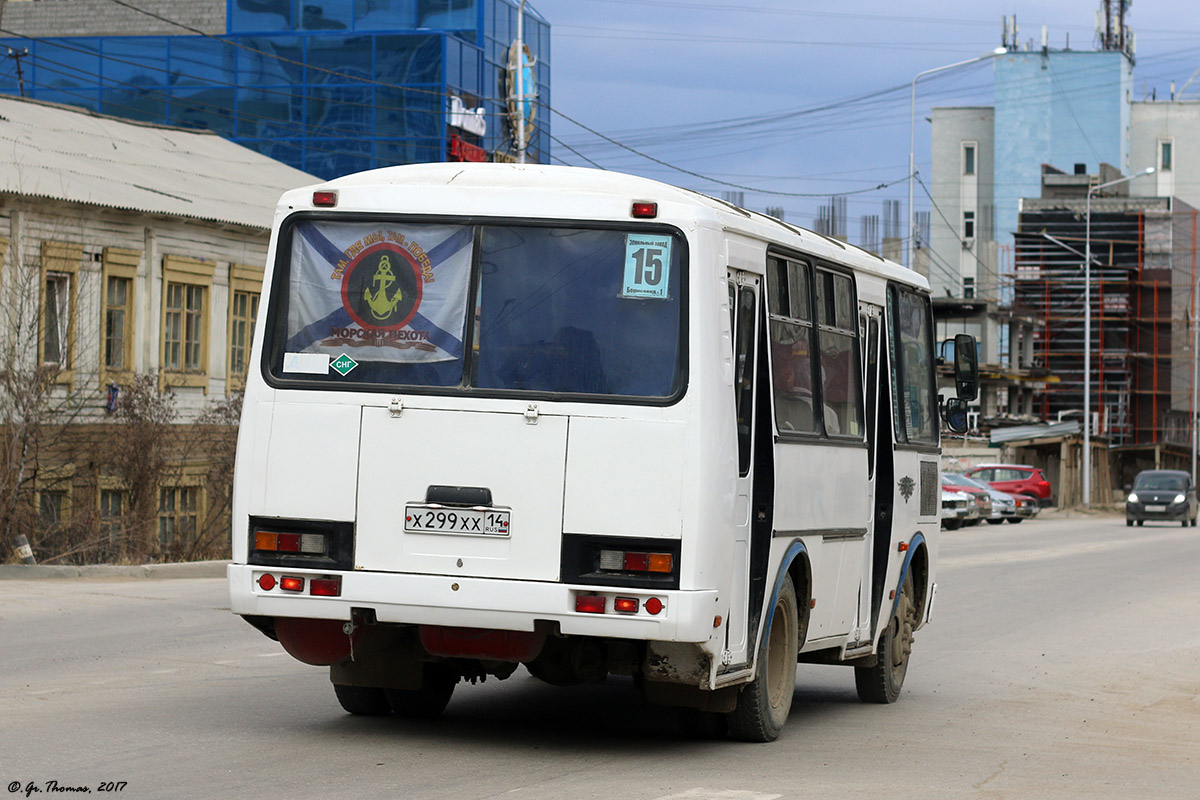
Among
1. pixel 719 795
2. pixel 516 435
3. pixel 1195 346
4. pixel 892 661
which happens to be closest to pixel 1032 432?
pixel 1195 346

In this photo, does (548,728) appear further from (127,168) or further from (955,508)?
(955,508)

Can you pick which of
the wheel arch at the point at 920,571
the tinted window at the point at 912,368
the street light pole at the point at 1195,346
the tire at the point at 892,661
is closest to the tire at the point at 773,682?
the tire at the point at 892,661

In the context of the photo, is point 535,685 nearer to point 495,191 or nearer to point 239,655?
point 239,655

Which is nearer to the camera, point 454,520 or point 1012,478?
point 454,520

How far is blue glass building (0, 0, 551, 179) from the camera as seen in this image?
189 feet

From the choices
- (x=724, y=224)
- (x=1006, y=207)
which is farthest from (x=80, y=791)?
(x=1006, y=207)

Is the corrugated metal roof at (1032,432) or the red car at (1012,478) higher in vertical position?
the corrugated metal roof at (1032,432)

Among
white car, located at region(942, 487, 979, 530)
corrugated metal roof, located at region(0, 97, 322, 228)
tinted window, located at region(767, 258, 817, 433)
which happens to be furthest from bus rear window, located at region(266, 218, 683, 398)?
white car, located at region(942, 487, 979, 530)

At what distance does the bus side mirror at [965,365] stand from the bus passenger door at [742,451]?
4244 millimetres

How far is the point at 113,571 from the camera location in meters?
21.2

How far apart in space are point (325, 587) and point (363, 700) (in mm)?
1686

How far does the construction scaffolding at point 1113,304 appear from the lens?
3310 inches

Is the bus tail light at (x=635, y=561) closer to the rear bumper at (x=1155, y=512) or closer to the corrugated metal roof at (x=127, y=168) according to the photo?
the corrugated metal roof at (x=127, y=168)

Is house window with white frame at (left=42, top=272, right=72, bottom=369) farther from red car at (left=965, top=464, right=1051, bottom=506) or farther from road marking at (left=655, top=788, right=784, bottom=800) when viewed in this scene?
red car at (left=965, top=464, right=1051, bottom=506)
